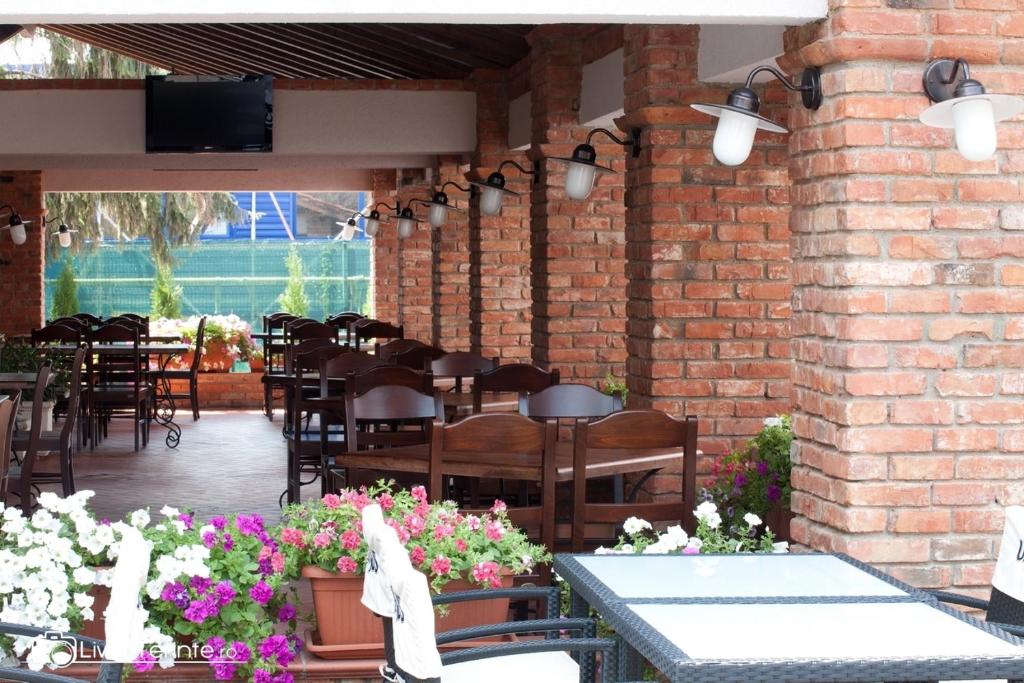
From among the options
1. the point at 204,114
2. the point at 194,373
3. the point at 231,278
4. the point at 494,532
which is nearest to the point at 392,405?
the point at 494,532

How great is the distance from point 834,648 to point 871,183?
1684 mm

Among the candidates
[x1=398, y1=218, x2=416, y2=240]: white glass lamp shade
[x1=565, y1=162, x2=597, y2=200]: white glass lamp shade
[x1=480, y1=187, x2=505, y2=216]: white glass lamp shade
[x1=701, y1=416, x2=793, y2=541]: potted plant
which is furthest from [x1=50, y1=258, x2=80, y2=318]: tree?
[x1=701, y1=416, x2=793, y2=541]: potted plant

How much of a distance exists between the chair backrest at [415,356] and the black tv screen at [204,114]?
10.4 ft

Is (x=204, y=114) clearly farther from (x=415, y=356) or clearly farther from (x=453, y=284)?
(x=415, y=356)

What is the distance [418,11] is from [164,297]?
52.7 ft

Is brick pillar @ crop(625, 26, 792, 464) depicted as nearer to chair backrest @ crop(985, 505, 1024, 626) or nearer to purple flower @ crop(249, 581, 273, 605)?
purple flower @ crop(249, 581, 273, 605)

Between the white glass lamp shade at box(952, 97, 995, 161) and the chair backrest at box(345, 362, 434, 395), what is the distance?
308 centimetres

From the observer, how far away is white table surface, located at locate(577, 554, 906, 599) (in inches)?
115

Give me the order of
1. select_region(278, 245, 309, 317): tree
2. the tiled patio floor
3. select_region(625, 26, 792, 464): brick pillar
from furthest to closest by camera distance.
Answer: select_region(278, 245, 309, 317): tree
the tiled patio floor
select_region(625, 26, 792, 464): brick pillar

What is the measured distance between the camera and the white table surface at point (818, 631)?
2.46 meters

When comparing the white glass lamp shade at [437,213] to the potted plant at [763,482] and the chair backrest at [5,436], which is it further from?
the potted plant at [763,482]

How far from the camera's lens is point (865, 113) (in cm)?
381

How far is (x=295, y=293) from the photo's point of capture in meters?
19.8

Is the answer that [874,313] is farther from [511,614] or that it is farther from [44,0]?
[44,0]
